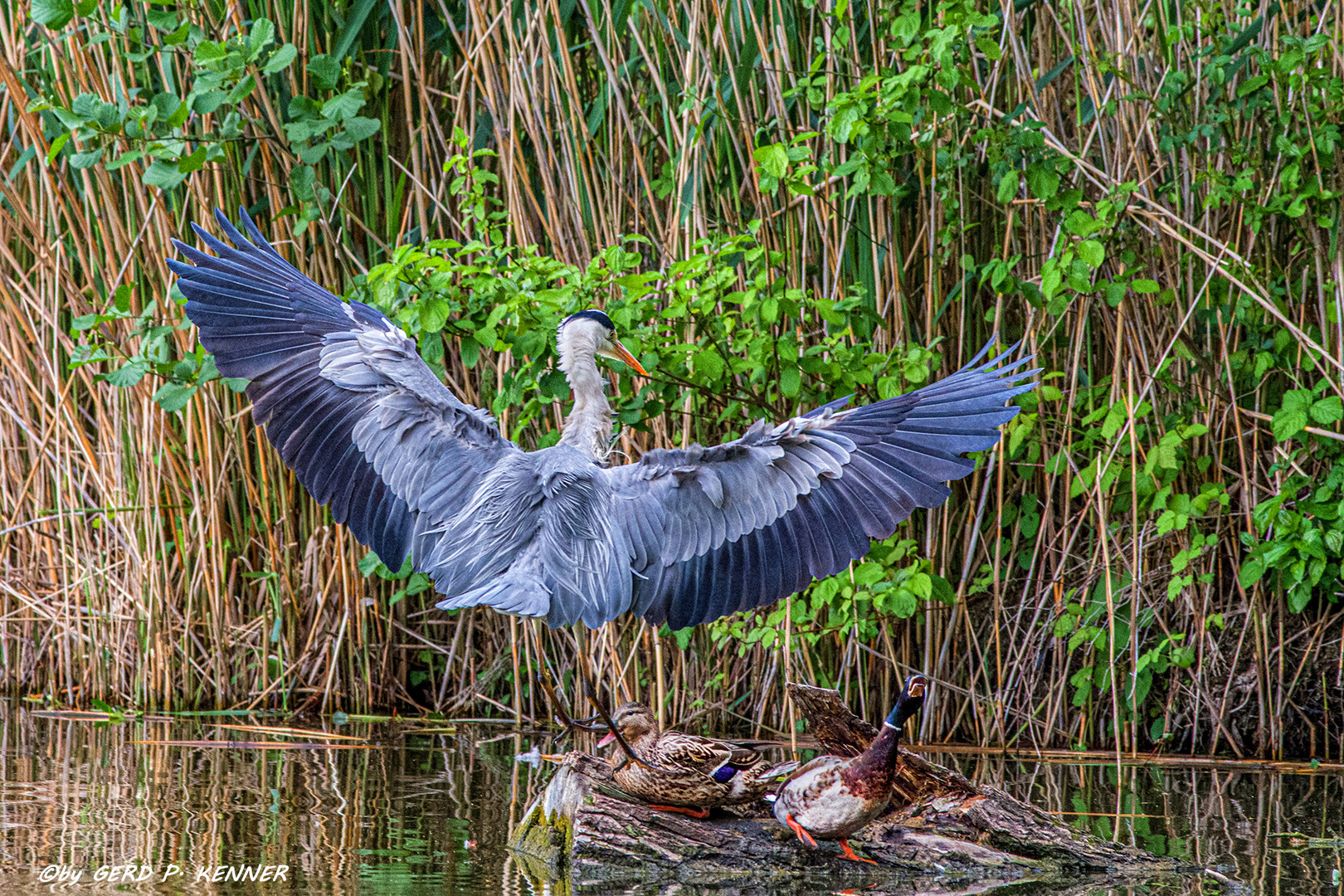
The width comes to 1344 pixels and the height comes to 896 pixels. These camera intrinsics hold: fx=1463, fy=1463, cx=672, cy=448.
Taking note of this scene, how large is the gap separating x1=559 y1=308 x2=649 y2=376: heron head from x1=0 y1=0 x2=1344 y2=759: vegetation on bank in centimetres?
21

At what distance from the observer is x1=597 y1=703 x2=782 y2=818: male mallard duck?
3.76 meters

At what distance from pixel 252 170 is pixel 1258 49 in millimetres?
3967

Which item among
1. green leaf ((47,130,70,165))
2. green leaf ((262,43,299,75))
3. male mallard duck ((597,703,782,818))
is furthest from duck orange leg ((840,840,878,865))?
green leaf ((47,130,70,165))

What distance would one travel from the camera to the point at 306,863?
3623mm

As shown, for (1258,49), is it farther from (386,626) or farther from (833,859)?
(386,626)

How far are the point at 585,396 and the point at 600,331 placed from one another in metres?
0.21

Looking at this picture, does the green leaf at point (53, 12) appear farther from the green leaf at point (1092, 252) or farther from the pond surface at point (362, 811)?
the green leaf at point (1092, 252)

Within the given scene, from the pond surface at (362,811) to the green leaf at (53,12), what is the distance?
2622 millimetres

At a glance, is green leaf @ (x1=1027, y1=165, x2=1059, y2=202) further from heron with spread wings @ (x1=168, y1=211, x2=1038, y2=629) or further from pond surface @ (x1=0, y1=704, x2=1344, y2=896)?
pond surface @ (x1=0, y1=704, x2=1344, y2=896)

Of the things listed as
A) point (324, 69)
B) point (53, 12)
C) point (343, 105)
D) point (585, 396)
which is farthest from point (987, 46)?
point (53, 12)

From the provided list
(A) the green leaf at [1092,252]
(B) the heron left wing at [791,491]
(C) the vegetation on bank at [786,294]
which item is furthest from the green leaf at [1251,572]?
(B) the heron left wing at [791,491]

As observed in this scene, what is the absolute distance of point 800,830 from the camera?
11.9 ft

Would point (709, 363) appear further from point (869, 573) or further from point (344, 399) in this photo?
point (344, 399)

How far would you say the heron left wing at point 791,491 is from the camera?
4133mm
